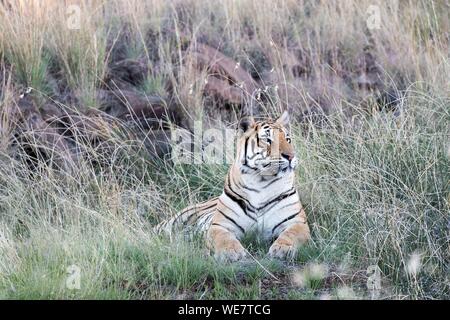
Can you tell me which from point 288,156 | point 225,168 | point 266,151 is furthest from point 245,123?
point 225,168

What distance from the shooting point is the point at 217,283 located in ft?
20.5

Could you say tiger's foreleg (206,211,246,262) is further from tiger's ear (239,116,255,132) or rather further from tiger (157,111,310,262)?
tiger's ear (239,116,255,132)

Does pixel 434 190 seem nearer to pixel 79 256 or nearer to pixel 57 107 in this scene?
pixel 79 256

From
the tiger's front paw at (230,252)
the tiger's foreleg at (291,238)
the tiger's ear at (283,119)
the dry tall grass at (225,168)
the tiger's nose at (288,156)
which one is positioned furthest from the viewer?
the tiger's ear at (283,119)

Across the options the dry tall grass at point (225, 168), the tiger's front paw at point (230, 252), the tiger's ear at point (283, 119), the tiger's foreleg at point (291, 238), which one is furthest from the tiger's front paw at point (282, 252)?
the tiger's ear at point (283, 119)

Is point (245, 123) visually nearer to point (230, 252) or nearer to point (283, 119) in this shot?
point (283, 119)

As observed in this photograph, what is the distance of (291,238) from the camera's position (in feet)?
23.4

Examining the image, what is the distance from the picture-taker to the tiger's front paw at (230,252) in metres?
6.83

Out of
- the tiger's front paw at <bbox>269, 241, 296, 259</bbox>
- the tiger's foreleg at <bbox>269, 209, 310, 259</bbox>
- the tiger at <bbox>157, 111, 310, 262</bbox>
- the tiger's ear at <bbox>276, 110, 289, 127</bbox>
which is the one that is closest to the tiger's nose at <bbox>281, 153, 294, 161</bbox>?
the tiger at <bbox>157, 111, 310, 262</bbox>

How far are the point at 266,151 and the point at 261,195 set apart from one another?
0.38 m

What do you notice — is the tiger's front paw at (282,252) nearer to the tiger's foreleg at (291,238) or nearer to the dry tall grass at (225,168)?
the tiger's foreleg at (291,238)

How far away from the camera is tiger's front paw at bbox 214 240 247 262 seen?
6.83m

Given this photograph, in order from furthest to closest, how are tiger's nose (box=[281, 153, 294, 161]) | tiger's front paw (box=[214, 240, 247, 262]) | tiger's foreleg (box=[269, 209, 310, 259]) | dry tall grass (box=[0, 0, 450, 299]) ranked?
tiger's nose (box=[281, 153, 294, 161]), tiger's foreleg (box=[269, 209, 310, 259]), tiger's front paw (box=[214, 240, 247, 262]), dry tall grass (box=[0, 0, 450, 299])
